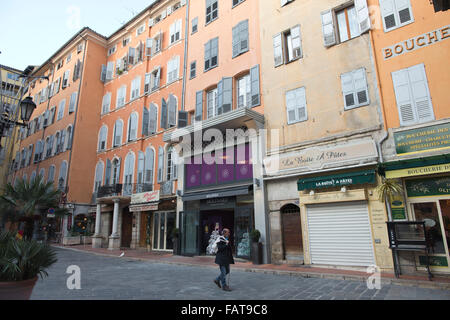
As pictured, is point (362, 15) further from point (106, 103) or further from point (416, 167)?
point (106, 103)

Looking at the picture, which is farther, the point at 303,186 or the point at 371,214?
the point at 303,186

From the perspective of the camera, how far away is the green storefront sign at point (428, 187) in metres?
8.20

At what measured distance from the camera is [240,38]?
15.3 metres

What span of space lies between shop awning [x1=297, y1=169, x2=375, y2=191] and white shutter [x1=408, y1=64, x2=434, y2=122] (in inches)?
90.8

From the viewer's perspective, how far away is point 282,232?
11.8m

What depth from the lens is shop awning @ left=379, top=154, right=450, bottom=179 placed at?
7.93 metres

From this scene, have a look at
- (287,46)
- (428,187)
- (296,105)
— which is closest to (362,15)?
(287,46)

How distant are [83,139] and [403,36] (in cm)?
2581

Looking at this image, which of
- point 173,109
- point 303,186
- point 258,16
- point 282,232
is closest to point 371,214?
point 303,186

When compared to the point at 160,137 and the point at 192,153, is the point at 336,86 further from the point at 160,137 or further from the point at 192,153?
the point at 160,137

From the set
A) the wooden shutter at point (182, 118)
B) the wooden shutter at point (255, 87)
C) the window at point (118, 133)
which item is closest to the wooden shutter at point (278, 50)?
the wooden shutter at point (255, 87)

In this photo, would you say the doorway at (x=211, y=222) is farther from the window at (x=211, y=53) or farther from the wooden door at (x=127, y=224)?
the wooden door at (x=127, y=224)

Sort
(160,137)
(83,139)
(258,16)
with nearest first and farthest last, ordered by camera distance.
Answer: (258,16) → (160,137) → (83,139)

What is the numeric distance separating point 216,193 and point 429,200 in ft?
28.6
